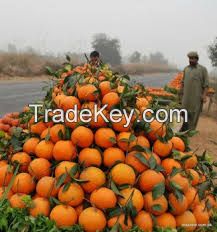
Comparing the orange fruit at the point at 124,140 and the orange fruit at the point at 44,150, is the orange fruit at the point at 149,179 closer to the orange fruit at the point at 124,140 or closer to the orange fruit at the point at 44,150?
the orange fruit at the point at 124,140

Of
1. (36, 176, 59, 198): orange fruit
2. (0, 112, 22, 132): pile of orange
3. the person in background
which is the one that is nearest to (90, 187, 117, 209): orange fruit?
(36, 176, 59, 198): orange fruit

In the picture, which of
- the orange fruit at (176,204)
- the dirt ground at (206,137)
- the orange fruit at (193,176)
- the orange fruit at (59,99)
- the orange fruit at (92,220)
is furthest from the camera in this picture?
the dirt ground at (206,137)

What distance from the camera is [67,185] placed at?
2572 millimetres

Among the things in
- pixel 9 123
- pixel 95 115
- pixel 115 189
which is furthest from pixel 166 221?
pixel 9 123

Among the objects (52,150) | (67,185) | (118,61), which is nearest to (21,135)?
(52,150)

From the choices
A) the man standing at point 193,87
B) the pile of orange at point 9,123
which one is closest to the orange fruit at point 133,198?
the pile of orange at point 9,123

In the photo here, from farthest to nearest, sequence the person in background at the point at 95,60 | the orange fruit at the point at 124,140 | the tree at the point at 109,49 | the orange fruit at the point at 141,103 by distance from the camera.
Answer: the tree at the point at 109,49, the person in background at the point at 95,60, the orange fruit at the point at 141,103, the orange fruit at the point at 124,140

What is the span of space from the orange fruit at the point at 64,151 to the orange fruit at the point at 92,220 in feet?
1.26

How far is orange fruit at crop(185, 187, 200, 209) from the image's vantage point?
2.81 metres

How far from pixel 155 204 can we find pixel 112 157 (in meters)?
0.39

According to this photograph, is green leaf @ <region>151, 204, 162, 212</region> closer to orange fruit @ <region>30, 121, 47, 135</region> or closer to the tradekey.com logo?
the tradekey.com logo

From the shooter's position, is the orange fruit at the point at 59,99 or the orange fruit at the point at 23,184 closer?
the orange fruit at the point at 23,184

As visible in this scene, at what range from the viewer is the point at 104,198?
8.27 feet

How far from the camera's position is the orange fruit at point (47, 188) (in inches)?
104
